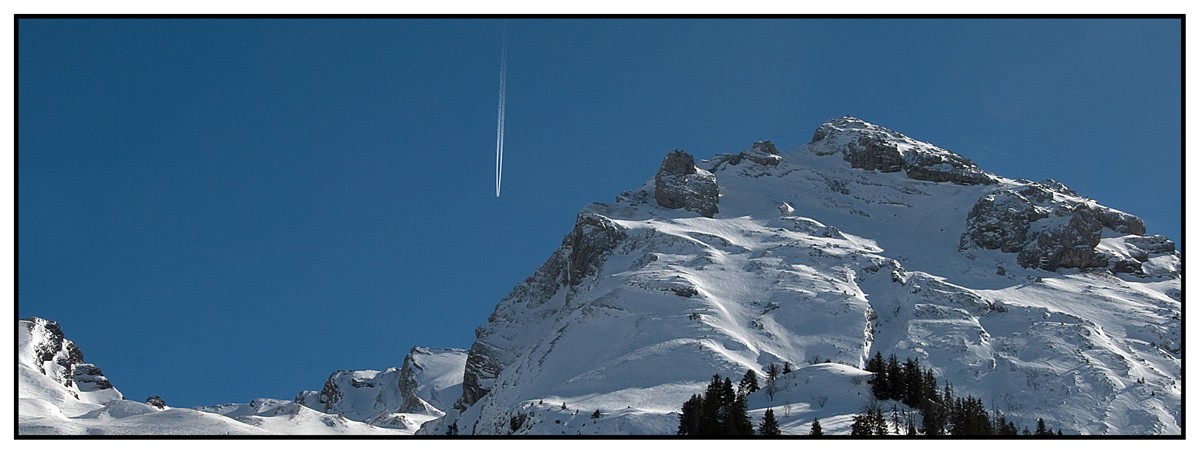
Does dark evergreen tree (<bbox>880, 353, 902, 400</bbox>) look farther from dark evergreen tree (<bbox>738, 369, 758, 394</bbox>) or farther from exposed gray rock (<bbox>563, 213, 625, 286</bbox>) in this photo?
exposed gray rock (<bbox>563, 213, 625, 286</bbox>)

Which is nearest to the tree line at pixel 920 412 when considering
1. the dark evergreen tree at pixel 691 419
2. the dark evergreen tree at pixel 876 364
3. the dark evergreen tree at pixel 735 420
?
the dark evergreen tree at pixel 876 364

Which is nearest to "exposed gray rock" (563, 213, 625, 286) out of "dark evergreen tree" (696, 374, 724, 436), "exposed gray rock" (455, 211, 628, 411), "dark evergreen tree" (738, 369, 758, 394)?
"exposed gray rock" (455, 211, 628, 411)

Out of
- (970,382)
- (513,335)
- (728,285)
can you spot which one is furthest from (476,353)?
(970,382)

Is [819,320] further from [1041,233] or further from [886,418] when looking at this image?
[1041,233]

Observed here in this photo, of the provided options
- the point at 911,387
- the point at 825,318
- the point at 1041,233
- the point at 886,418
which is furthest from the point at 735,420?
the point at 1041,233

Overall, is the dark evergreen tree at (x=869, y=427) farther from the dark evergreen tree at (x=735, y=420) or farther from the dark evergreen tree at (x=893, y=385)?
the dark evergreen tree at (x=893, y=385)

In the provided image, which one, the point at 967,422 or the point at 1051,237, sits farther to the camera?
the point at 1051,237
